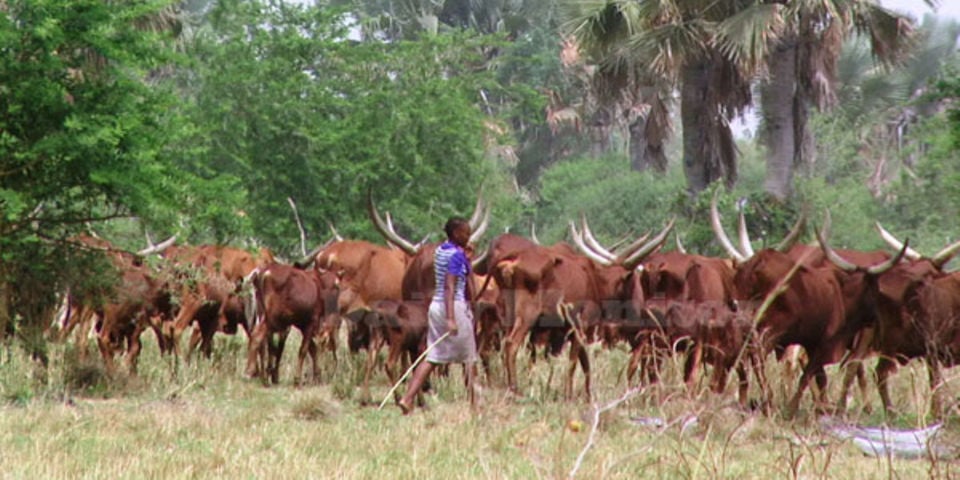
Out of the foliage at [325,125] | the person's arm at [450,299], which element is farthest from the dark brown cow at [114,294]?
the foliage at [325,125]

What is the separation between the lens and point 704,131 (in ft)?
80.1

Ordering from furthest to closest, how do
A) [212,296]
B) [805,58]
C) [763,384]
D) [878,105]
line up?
[878,105]
[805,58]
[212,296]
[763,384]

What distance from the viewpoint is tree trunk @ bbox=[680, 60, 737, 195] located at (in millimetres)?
24078

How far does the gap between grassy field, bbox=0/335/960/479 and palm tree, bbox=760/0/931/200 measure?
449 inches

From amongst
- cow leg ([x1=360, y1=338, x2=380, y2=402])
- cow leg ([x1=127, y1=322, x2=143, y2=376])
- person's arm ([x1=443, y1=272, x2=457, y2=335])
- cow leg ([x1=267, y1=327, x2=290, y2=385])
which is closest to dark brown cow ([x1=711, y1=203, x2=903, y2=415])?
person's arm ([x1=443, y1=272, x2=457, y2=335])

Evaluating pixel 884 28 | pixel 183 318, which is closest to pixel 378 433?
pixel 183 318

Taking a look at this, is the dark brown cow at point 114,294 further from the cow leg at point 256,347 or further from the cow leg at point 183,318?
the cow leg at point 256,347

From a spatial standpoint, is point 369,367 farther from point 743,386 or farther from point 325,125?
point 325,125

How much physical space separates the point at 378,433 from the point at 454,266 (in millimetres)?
1561

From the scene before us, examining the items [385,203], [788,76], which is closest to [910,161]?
[788,76]

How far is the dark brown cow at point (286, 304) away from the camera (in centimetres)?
1259

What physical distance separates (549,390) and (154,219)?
3.73 m

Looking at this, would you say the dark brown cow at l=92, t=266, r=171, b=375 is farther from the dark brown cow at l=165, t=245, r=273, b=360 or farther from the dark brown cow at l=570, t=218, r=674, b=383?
the dark brown cow at l=570, t=218, r=674, b=383

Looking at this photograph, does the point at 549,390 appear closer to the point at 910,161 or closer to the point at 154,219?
the point at 154,219
